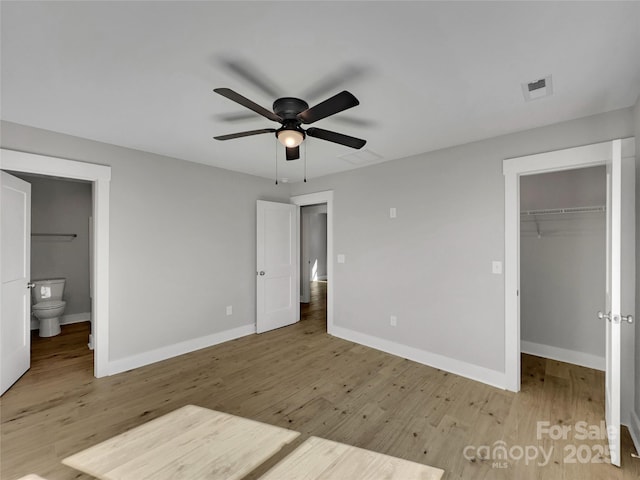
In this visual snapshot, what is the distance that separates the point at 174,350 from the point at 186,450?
2847mm

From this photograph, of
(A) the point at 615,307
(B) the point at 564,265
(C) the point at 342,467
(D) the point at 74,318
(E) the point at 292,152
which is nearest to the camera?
(C) the point at 342,467

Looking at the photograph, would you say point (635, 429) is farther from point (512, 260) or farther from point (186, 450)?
point (186, 450)

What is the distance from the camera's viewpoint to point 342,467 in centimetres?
100

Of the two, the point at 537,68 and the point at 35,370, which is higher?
the point at 537,68

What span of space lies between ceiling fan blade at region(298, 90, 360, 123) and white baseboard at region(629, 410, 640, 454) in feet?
9.33

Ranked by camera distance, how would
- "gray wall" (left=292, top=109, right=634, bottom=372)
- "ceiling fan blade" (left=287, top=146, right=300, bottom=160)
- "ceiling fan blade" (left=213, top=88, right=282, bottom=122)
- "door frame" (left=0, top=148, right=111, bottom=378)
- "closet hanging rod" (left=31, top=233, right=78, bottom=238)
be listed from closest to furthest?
1. "ceiling fan blade" (left=213, top=88, right=282, bottom=122)
2. "ceiling fan blade" (left=287, top=146, right=300, bottom=160)
3. "gray wall" (left=292, top=109, right=634, bottom=372)
4. "door frame" (left=0, top=148, right=111, bottom=378)
5. "closet hanging rod" (left=31, top=233, right=78, bottom=238)

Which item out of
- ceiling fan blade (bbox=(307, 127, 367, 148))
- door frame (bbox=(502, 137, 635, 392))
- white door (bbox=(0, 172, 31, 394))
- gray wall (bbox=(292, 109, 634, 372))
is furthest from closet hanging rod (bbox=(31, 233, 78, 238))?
door frame (bbox=(502, 137, 635, 392))

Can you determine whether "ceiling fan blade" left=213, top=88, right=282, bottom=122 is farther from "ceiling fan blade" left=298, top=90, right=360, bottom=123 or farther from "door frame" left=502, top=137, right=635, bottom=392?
"door frame" left=502, top=137, right=635, bottom=392

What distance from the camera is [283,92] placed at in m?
2.04

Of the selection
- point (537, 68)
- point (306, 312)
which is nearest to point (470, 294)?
Result: point (537, 68)

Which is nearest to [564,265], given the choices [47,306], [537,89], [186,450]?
[537,89]

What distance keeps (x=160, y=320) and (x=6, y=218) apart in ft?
5.60

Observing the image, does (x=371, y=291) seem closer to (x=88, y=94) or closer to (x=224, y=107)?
(x=224, y=107)

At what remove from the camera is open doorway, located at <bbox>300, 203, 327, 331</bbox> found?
19.2 feet
